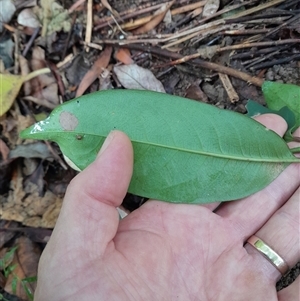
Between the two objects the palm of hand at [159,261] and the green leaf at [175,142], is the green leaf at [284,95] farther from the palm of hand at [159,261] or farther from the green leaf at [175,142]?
the palm of hand at [159,261]

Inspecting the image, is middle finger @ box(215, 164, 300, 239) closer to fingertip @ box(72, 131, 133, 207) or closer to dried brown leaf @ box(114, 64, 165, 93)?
fingertip @ box(72, 131, 133, 207)

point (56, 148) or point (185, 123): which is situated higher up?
point (185, 123)

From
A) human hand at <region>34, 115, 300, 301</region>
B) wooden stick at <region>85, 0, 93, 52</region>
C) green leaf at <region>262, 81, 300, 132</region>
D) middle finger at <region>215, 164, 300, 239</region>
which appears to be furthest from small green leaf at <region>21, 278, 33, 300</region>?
green leaf at <region>262, 81, 300, 132</region>

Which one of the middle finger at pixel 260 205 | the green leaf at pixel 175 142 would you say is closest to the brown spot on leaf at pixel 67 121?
the green leaf at pixel 175 142

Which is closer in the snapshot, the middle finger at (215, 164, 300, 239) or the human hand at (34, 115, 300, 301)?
the human hand at (34, 115, 300, 301)

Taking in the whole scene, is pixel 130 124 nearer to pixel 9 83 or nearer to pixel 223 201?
pixel 223 201

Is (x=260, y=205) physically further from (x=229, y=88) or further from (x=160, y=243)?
(x=229, y=88)

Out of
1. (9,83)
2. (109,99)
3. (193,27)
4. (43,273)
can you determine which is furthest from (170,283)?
(9,83)
